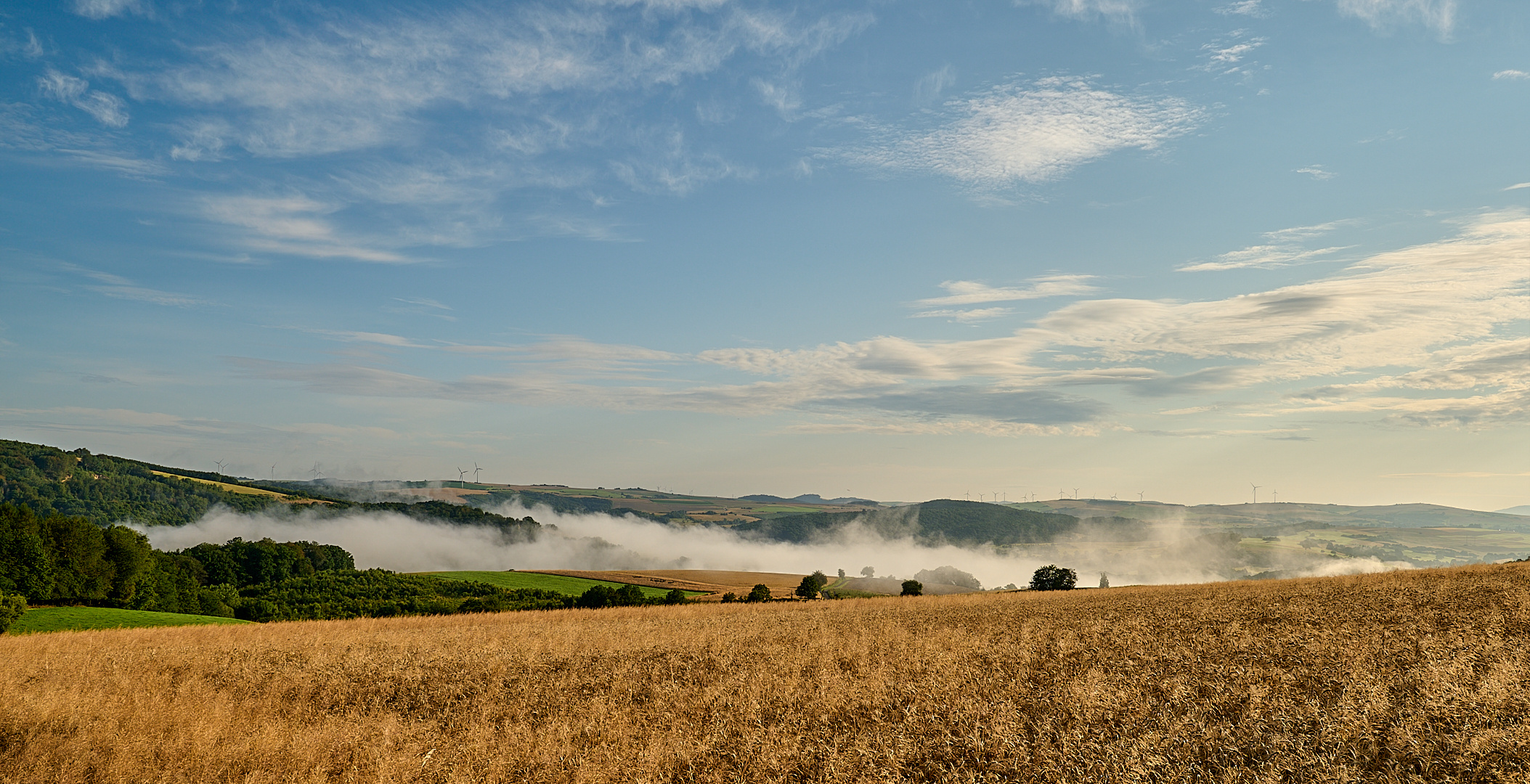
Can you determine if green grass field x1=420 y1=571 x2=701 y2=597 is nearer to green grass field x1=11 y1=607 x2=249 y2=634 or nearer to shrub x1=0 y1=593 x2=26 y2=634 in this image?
green grass field x1=11 y1=607 x2=249 y2=634

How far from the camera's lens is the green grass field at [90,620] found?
3950 centimetres

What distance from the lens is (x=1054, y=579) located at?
201 feet

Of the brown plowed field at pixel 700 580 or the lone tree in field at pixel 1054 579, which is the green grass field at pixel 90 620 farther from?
the brown plowed field at pixel 700 580

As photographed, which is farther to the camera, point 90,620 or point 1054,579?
point 1054,579

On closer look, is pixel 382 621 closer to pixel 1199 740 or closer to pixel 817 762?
pixel 817 762

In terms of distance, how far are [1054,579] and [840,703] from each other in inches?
2271

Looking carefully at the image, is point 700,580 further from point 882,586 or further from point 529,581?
point 882,586

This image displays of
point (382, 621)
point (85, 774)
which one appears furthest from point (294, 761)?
point (382, 621)

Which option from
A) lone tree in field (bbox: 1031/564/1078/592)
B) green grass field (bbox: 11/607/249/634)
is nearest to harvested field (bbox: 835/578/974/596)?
lone tree in field (bbox: 1031/564/1078/592)

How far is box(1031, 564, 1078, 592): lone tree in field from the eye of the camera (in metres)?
59.0

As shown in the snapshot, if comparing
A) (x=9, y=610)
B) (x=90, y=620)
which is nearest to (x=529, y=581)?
(x=90, y=620)

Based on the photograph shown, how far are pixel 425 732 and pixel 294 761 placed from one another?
1.55m

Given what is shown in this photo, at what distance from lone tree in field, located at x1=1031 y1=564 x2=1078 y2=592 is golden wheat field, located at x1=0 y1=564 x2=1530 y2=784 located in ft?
138

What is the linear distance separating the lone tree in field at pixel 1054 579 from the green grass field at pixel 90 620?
5484 centimetres
